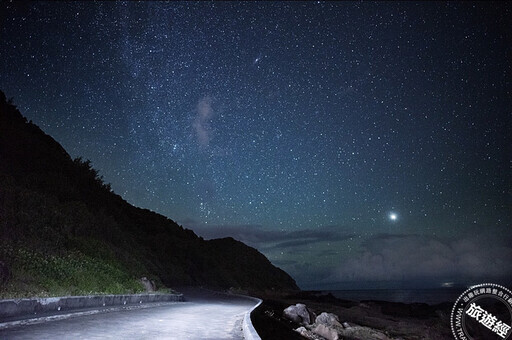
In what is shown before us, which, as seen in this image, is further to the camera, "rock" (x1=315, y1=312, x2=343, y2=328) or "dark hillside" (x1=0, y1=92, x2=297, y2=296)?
"rock" (x1=315, y1=312, x2=343, y2=328)

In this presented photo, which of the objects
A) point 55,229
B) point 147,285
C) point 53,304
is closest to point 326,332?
point 53,304

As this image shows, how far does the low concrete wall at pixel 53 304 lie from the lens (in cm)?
895

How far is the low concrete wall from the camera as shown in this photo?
352 inches

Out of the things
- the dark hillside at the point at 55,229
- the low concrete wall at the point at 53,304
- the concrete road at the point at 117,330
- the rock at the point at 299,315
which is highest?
the dark hillside at the point at 55,229

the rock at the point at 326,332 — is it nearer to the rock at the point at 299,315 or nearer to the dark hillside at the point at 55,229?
the rock at the point at 299,315

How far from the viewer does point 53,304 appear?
10.8 meters

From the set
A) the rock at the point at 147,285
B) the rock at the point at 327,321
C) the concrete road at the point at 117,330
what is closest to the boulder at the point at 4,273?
the concrete road at the point at 117,330

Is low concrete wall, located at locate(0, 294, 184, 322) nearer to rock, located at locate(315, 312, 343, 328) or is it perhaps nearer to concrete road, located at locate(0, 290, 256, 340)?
concrete road, located at locate(0, 290, 256, 340)

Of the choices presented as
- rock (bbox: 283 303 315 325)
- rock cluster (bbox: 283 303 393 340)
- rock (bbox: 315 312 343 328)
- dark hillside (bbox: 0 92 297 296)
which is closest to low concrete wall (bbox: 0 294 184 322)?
dark hillside (bbox: 0 92 297 296)

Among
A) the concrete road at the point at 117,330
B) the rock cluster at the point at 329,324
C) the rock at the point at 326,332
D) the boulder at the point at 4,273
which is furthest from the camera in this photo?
the rock cluster at the point at 329,324

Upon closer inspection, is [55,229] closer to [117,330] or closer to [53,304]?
[53,304]

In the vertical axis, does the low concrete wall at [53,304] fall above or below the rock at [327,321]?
above

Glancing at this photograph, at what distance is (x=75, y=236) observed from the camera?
23.0m

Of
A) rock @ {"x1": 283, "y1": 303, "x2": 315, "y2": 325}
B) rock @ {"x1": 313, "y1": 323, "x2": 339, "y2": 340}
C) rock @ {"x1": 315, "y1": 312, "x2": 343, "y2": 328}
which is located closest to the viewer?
rock @ {"x1": 313, "y1": 323, "x2": 339, "y2": 340}
